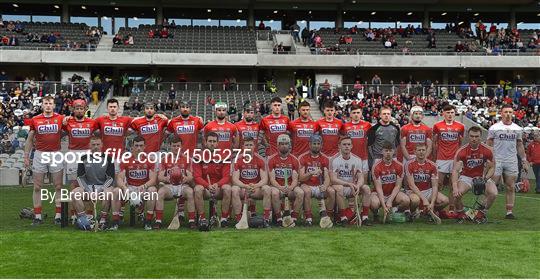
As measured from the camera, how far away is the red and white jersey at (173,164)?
10448mm

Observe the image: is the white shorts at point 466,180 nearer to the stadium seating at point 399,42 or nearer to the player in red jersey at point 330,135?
the player in red jersey at point 330,135

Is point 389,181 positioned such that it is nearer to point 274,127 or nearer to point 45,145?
point 274,127

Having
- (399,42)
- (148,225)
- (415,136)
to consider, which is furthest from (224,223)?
(399,42)

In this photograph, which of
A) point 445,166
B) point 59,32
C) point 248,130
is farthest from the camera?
point 59,32

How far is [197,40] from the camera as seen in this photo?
40594 mm

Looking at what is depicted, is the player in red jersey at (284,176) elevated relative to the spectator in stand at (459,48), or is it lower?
lower

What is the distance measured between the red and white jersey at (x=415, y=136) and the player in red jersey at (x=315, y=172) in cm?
173

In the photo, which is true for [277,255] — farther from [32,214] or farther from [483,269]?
[32,214]

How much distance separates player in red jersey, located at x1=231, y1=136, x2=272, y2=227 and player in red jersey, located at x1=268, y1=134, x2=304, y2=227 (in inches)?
5.0

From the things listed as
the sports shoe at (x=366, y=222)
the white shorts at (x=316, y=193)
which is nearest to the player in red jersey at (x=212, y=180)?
the white shorts at (x=316, y=193)

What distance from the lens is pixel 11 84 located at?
1156 inches

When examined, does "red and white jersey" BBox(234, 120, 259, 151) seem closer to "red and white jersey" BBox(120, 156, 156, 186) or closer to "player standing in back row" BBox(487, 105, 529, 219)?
"red and white jersey" BBox(120, 156, 156, 186)

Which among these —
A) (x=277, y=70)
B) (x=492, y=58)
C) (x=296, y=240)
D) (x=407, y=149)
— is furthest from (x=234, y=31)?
(x=296, y=240)

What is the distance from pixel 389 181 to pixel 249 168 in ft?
8.03
